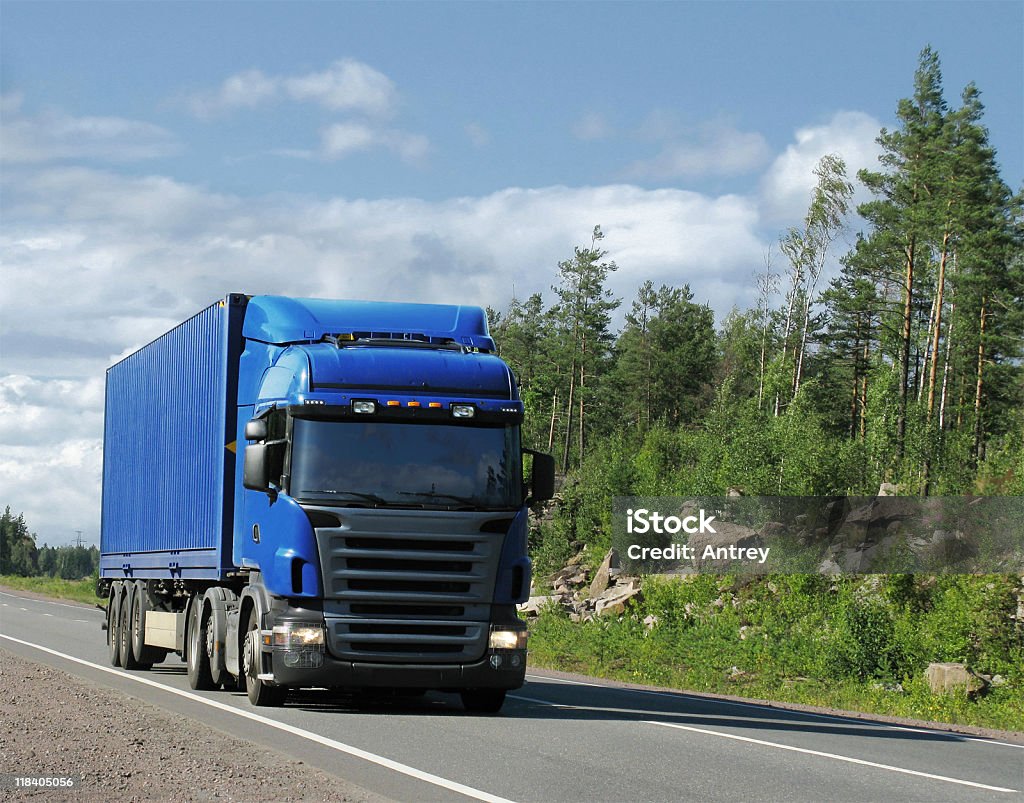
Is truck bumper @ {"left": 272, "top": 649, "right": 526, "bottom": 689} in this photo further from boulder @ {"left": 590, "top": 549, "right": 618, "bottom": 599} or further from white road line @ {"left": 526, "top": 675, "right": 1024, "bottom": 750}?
boulder @ {"left": 590, "top": 549, "right": 618, "bottom": 599}

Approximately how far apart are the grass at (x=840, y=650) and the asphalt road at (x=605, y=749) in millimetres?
7524

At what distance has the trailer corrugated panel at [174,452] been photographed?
617 inches

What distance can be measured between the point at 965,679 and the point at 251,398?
18.1 metres

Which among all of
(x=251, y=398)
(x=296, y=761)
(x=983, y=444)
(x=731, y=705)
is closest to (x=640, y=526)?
(x=983, y=444)

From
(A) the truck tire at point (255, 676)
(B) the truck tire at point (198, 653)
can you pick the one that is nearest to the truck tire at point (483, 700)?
(A) the truck tire at point (255, 676)

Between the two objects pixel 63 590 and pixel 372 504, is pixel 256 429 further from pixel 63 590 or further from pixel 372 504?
pixel 63 590

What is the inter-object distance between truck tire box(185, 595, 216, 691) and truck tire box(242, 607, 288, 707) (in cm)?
194

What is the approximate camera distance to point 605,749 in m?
11.6

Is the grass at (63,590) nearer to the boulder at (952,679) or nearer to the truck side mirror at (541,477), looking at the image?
the boulder at (952,679)

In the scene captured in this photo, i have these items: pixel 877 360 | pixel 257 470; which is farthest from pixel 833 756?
pixel 877 360

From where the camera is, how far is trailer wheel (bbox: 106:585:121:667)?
21.4 meters

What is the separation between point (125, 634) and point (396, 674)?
30.9ft

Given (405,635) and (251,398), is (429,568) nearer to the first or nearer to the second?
(405,635)

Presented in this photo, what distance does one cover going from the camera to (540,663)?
27688 millimetres
